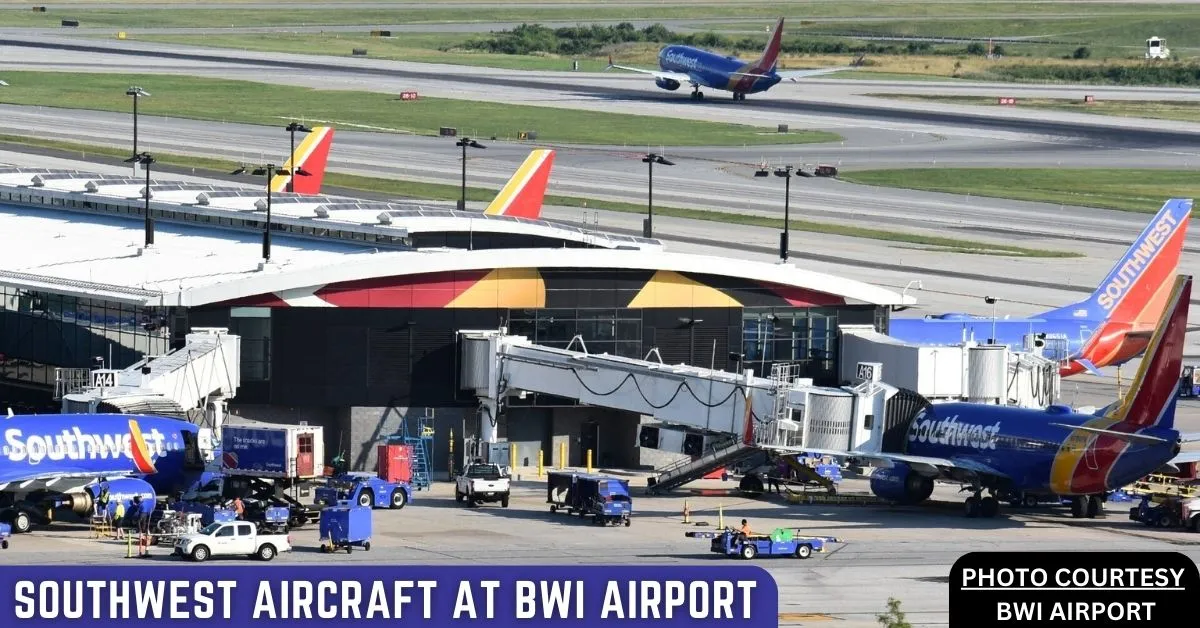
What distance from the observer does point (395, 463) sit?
277 ft

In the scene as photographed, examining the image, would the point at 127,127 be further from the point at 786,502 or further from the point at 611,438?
the point at 786,502

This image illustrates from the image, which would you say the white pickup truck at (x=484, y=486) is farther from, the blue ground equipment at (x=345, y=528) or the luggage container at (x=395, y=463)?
the blue ground equipment at (x=345, y=528)

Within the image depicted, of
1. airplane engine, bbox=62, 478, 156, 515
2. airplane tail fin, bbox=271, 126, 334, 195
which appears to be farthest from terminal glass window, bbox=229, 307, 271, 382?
airplane tail fin, bbox=271, 126, 334, 195

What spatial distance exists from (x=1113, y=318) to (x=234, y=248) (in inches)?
1688

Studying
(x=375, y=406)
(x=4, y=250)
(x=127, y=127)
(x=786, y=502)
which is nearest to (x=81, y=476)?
(x=375, y=406)

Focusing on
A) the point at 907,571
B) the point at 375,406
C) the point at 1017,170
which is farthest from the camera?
the point at 1017,170

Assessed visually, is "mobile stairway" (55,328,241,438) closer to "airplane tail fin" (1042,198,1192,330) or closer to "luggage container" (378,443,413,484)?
"luggage container" (378,443,413,484)

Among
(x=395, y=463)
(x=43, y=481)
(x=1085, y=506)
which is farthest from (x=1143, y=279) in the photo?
(x=43, y=481)

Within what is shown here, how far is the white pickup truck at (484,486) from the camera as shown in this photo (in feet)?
260

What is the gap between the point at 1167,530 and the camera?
76562mm

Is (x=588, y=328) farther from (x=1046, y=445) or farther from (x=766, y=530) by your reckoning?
(x=1046, y=445)

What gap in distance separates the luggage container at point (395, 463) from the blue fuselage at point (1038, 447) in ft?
62.2

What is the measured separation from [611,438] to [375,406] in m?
10.5

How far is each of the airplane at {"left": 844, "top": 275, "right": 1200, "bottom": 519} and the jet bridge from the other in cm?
184
